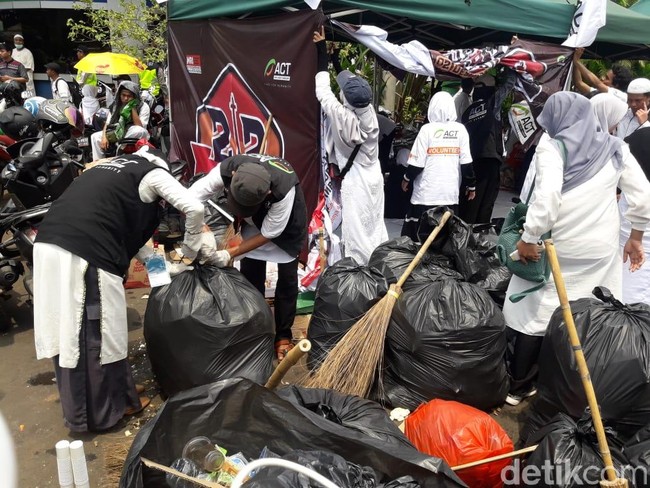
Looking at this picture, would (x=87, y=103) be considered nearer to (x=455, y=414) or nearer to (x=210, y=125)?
(x=210, y=125)

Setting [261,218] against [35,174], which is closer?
[261,218]

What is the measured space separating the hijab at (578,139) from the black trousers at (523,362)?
2.78ft

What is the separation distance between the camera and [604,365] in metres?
2.38

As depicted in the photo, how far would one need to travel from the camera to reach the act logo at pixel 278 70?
4.26m

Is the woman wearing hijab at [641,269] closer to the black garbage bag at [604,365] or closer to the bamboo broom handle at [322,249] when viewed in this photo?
the black garbage bag at [604,365]

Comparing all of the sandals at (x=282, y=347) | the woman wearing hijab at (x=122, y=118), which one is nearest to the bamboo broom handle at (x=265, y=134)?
the sandals at (x=282, y=347)

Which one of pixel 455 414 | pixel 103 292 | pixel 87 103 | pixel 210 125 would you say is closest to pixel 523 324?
pixel 455 414

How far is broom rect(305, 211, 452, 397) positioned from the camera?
110 inches

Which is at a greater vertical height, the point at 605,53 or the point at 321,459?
the point at 605,53

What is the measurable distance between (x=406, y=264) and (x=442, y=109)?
1.80m

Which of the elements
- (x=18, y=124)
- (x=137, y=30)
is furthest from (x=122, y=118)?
(x=137, y=30)

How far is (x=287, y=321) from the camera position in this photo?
11.7ft

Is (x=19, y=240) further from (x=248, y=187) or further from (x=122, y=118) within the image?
(x=122, y=118)

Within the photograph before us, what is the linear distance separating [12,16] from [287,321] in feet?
53.6
